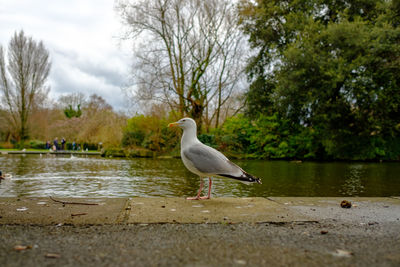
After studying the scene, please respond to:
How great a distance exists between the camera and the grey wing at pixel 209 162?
12.5 ft

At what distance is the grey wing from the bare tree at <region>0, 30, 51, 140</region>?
36.5 metres

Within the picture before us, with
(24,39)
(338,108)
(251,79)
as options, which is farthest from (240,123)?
(24,39)

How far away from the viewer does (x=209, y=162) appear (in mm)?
3852

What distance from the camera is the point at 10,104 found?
35469 millimetres

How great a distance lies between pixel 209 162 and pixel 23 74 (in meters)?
37.5

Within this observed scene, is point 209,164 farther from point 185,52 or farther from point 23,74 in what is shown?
point 23,74

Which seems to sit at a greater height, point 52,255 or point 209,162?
point 209,162

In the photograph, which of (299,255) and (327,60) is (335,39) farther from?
(299,255)

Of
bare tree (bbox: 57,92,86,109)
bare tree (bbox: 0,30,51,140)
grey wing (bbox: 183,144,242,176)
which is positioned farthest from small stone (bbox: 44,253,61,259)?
bare tree (bbox: 57,92,86,109)

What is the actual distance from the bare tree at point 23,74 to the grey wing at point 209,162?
36542 mm

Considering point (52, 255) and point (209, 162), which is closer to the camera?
point (52, 255)

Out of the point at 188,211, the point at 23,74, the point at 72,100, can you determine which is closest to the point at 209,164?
the point at 188,211

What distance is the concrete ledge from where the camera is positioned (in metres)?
2.69

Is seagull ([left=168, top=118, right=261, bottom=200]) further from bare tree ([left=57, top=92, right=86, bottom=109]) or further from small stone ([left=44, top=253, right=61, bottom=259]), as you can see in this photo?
bare tree ([left=57, top=92, right=86, bottom=109])
